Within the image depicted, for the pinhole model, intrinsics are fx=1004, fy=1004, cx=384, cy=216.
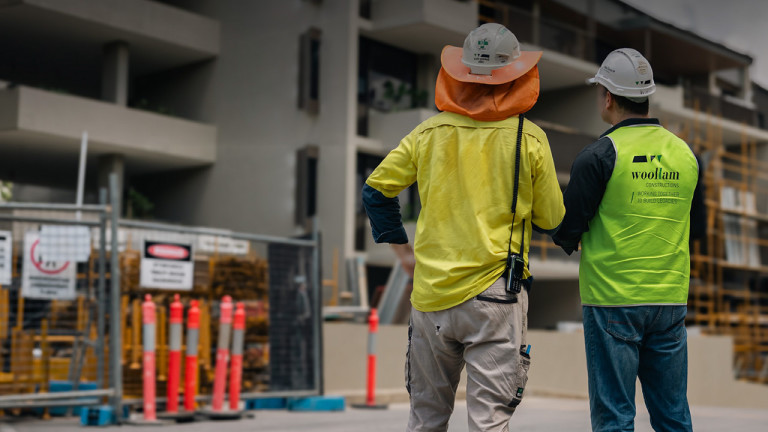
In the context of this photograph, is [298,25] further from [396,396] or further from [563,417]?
[563,417]

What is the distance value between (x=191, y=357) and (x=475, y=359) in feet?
20.9

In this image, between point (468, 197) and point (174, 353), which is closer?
point (468, 197)

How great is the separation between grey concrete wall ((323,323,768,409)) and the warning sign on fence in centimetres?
532

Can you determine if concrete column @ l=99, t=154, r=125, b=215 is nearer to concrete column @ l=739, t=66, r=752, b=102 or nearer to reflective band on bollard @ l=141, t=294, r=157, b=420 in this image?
reflective band on bollard @ l=141, t=294, r=157, b=420

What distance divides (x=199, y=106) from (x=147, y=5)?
355cm

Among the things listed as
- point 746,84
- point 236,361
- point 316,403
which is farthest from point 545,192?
point 746,84

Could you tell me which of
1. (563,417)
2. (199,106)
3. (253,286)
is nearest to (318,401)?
(253,286)

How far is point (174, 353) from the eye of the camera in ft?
31.0

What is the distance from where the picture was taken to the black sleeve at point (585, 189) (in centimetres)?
423

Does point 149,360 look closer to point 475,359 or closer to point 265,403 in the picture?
point 265,403

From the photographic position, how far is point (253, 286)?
1177 centimetres

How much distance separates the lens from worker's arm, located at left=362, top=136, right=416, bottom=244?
4.01 m

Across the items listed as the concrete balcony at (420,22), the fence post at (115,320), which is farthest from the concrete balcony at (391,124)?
the fence post at (115,320)

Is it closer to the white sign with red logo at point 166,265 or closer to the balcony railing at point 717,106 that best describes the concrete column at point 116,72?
the white sign with red logo at point 166,265
